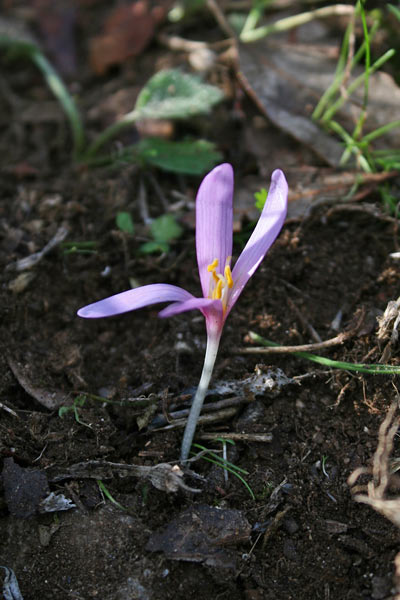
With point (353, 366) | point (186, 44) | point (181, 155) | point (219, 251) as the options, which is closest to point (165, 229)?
point (181, 155)

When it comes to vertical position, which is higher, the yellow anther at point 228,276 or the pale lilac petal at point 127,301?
the pale lilac petal at point 127,301

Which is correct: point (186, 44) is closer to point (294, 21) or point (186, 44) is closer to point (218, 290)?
point (294, 21)

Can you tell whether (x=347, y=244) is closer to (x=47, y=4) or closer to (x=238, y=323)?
(x=238, y=323)

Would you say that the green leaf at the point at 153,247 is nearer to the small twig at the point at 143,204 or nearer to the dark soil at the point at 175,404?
the dark soil at the point at 175,404

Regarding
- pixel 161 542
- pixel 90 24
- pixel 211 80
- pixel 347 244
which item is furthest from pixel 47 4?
pixel 161 542

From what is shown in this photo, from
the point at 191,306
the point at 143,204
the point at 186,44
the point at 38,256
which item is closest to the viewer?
the point at 191,306

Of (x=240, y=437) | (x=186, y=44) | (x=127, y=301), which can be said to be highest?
(x=186, y=44)

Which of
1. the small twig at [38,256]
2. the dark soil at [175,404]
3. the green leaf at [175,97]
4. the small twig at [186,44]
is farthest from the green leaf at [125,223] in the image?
the small twig at [186,44]
